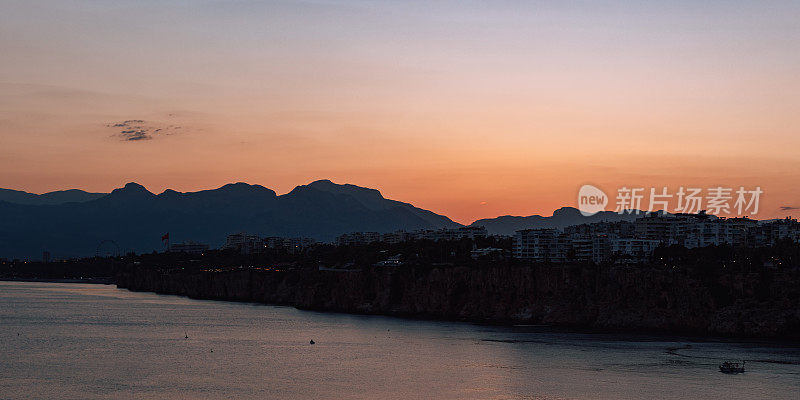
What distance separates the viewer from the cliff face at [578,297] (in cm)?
9479

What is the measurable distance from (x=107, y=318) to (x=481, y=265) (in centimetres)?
5641

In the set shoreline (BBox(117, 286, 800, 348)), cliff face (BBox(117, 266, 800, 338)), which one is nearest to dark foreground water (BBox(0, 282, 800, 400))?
shoreline (BBox(117, 286, 800, 348))

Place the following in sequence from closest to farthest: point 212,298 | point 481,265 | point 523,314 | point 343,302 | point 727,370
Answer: point 727,370
point 523,314
point 481,265
point 343,302
point 212,298

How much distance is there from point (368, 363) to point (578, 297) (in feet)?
157

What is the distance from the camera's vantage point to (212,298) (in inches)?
7844

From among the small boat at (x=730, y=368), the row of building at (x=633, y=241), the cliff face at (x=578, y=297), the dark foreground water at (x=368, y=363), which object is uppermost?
the row of building at (x=633, y=241)

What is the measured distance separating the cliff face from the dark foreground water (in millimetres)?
9964

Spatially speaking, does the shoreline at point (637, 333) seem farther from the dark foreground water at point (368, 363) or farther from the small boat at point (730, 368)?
the small boat at point (730, 368)

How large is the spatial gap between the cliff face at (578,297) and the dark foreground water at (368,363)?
9964 millimetres

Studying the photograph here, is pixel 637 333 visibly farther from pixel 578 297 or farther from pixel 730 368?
pixel 730 368

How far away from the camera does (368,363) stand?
73000 millimetres

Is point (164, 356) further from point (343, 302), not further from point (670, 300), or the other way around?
point (343, 302)

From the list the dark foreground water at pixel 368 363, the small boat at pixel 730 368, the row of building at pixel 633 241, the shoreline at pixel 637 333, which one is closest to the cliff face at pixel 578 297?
the shoreline at pixel 637 333

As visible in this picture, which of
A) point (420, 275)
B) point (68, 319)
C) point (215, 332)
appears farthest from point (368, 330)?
point (68, 319)
